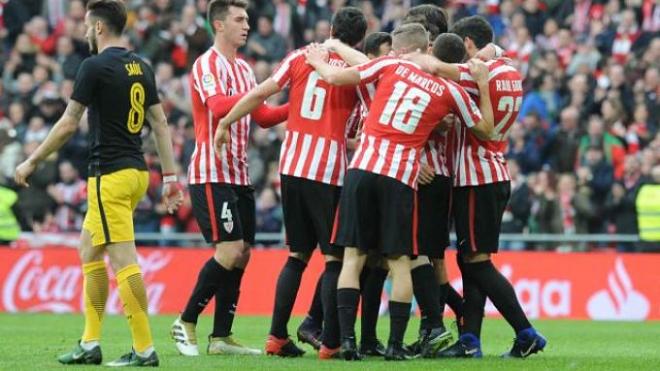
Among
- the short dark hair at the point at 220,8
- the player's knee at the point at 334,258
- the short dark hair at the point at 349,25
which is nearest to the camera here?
the player's knee at the point at 334,258

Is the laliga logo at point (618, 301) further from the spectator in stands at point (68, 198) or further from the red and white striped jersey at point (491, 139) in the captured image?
the red and white striped jersey at point (491, 139)

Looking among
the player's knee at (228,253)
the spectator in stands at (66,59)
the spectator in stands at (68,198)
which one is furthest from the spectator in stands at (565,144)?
the player's knee at (228,253)

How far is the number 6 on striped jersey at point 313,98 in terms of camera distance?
36.4ft

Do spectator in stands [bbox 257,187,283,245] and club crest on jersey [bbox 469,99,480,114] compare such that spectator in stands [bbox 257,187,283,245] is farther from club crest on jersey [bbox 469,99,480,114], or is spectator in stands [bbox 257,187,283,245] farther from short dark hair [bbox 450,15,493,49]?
club crest on jersey [bbox 469,99,480,114]

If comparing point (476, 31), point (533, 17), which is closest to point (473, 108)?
point (476, 31)

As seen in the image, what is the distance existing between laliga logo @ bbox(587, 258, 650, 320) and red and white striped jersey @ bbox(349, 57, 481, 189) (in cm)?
846

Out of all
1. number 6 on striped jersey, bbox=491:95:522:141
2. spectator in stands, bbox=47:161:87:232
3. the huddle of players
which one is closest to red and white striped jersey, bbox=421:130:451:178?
the huddle of players

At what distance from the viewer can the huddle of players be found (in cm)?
1060

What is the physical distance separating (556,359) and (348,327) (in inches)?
69.2

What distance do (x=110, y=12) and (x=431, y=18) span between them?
2868 mm

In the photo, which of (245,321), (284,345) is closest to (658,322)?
(245,321)

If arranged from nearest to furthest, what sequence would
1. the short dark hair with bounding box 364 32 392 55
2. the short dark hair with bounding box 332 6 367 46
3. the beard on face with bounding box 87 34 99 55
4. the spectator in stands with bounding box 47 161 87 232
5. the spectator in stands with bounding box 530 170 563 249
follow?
the beard on face with bounding box 87 34 99 55 → the short dark hair with bounding box 332 6 367 46 → the short dark hair with bounding box 364 32 392 55 → the spectator in stands with bounding box 530 170 563 249 → the spectator in stands with bounding box 47 161 87 232

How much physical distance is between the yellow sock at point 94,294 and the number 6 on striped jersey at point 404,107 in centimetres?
231

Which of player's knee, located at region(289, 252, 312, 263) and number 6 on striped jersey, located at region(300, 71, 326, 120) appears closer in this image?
number 6 on striped jersey, located at region(300, 71, 326, 120)
